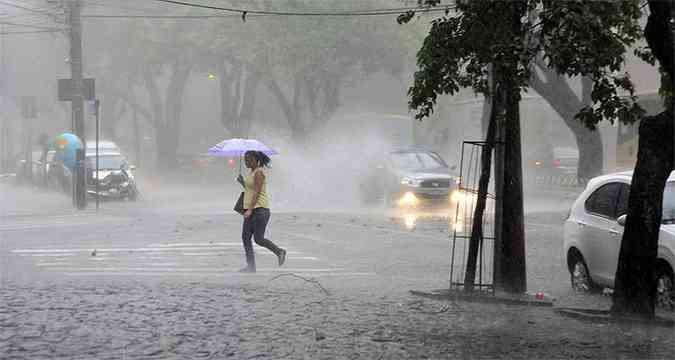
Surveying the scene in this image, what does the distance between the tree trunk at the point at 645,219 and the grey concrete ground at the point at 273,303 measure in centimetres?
40

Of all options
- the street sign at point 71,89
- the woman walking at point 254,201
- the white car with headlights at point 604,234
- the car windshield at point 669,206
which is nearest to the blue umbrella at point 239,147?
the woman walking at point 254,201

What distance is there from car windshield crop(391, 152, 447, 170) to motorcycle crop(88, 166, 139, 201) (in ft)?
31.4

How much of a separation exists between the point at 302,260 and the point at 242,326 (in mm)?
7678

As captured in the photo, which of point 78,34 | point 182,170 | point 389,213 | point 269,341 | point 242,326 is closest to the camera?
point 269,341

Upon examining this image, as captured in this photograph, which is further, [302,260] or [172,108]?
[172,108]

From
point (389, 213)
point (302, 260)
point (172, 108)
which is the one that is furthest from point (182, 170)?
point (302, 260)

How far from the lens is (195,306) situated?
11.6 metres

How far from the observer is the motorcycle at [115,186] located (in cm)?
3572

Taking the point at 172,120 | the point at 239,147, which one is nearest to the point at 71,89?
the point at 239,147

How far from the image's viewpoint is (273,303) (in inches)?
466

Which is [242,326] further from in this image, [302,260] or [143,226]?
[143,226]

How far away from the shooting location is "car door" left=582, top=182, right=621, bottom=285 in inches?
500

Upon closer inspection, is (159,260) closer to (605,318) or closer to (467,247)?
(467,247)

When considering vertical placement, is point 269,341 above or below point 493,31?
below
